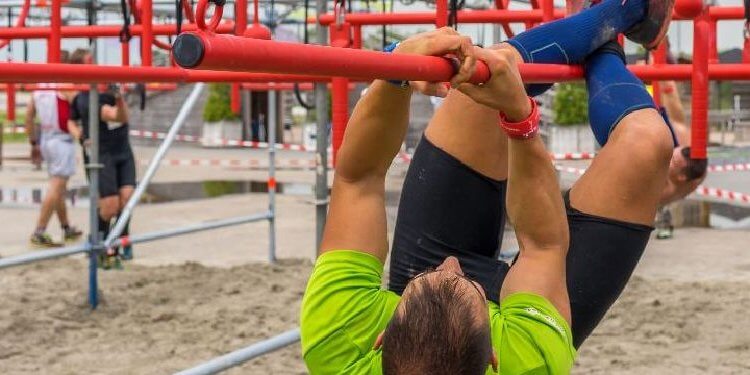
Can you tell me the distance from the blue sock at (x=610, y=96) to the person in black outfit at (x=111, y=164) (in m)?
4.53

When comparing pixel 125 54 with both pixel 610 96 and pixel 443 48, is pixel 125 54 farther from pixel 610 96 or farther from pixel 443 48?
pixel 443 48

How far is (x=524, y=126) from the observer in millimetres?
1767

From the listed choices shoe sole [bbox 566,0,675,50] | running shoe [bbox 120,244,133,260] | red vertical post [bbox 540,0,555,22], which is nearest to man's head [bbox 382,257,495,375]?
shoe sole [bbox 566,0,675,50]

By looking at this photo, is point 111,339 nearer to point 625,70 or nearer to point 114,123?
point 114,123

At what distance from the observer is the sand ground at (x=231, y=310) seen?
4.43m

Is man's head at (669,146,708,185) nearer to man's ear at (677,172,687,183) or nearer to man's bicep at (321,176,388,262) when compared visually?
man's ear at (677,172,687,183)

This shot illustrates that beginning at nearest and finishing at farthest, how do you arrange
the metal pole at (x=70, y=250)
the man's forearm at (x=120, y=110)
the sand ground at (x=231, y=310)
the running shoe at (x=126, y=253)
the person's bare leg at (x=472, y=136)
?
the person's bare leg at (x=472, y=136), the sand ground at (x=231, y=310), the metal pole at (x=70, y=250), the man's forearm at (x=120, y=110), the running shoe at (x=126, y=253)

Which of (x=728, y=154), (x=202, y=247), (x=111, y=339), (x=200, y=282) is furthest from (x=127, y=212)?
(x=728, y=154)

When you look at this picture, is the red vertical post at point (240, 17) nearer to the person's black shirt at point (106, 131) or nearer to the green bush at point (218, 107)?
the person's black shirt at point (106, 131)

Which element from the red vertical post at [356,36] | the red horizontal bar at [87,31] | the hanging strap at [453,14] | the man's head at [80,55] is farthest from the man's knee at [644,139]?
the man's head at [80,55]

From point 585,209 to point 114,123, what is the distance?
15.5 feet

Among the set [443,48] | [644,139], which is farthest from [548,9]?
[443,48]

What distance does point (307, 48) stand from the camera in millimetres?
1450

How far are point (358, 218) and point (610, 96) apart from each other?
0.58m
